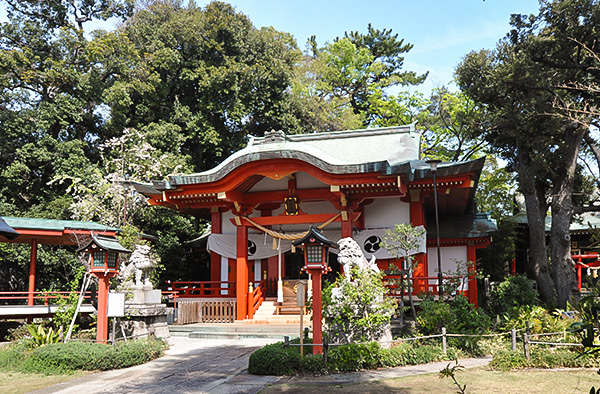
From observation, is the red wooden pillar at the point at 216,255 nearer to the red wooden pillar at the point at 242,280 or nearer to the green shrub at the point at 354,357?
the red wooden pillar at the point at 242,280

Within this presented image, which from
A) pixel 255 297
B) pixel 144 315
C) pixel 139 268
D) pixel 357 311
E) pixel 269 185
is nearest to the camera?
pixel 357 311

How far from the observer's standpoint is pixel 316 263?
34.5 feet

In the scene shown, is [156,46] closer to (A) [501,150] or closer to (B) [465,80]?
(B) [465,80]

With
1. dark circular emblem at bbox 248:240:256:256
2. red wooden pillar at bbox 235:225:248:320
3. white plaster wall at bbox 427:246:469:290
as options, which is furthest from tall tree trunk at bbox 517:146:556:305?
red wooden pillar at bbox 235:225:248:320

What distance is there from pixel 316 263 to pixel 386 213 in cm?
745

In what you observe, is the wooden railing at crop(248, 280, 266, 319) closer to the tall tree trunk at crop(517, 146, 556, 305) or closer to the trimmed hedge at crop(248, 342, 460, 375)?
the trimmed hedge at crop(248, 342, 460, 375)

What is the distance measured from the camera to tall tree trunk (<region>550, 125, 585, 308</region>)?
16.7 m

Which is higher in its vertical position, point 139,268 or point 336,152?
point 336,152

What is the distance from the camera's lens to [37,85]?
25.4 meters

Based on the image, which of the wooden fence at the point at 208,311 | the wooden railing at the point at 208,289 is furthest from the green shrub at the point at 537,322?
the wooden railing at the point at 208,289

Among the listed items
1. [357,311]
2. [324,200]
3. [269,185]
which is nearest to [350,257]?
[357,311]

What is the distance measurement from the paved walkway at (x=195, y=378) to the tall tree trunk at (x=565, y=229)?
7567 millimetres

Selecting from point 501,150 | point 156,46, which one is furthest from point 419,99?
point 156,46

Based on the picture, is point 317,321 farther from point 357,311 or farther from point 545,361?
point 545,361
